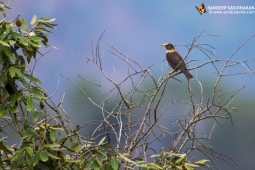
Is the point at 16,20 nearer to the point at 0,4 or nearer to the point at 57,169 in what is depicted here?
the point at 0,4

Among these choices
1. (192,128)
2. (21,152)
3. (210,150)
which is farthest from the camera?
(192,128)

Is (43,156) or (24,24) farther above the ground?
(24,24)

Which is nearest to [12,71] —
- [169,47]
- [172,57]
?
[172,57]

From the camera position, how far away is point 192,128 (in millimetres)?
2791

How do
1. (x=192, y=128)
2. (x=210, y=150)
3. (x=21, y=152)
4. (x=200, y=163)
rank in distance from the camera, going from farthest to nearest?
(x=192, y=128)
(x=210, y=150)
(x=200, y=163)
(x=21, y=152)

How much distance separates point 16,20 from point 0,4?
13 centimetres

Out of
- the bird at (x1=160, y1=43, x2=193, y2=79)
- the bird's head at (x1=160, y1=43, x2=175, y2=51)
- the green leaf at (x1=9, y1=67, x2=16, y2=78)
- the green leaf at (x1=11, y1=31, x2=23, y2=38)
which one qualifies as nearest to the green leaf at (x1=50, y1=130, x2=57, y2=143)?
the green leaf at (x1=9, y1=67, x2=16, y2=78)

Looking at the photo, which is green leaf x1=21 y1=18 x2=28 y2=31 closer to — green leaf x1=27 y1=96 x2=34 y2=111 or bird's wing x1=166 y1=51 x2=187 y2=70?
green leaf x1=27 y1=96 x2=34 y2=111

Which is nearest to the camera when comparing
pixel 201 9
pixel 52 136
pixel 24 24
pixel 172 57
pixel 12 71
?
pixel 12 71

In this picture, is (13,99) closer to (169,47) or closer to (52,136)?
(52,136)

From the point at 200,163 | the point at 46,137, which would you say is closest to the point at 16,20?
the point at 46,137

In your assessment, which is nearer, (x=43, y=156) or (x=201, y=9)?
(x=43, y=156)

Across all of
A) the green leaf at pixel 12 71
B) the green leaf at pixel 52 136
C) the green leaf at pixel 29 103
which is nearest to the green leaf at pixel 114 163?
the green leaf at pixel 52 136

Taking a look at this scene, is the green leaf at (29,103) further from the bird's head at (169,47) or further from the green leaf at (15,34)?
the bird's head at (169,47)
